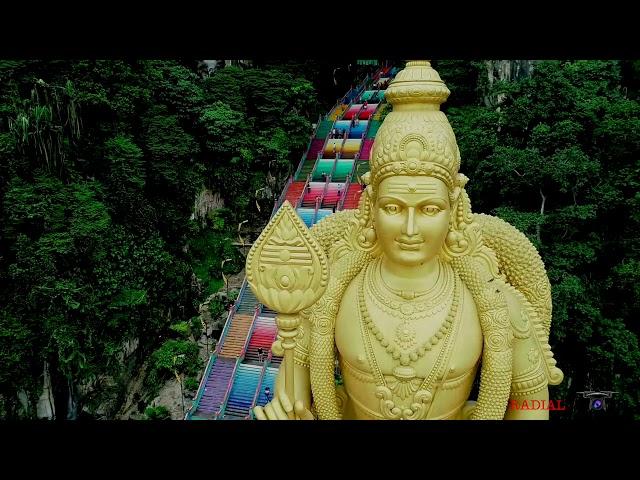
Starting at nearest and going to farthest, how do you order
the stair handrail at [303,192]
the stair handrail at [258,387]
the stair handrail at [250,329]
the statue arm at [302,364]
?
1. the statue arm at [302,364]
2. the stair handrail at [258,387]
3. the stair handrail at [250,329]
4. the stair handrail at [303,192]

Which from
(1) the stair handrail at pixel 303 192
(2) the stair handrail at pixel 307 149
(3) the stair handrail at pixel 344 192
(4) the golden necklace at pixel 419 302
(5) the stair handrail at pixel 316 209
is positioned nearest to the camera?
(4) the golden necklace at pixel 419 302

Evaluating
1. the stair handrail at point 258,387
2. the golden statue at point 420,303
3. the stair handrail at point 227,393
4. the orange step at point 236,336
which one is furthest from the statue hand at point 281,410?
the orange step at point 236,336

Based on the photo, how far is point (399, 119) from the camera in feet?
12.4

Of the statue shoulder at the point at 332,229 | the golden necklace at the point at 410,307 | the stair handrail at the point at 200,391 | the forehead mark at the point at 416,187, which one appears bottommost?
the stair handrail at the point at 200,391

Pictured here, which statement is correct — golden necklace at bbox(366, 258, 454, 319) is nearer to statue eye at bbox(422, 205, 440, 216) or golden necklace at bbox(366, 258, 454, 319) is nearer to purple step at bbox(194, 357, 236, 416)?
statue eye at bbox(422, 205, 440, 216)

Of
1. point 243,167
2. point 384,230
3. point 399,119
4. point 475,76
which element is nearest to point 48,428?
point 384,230

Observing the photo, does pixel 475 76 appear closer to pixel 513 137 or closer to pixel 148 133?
pixel 513 137

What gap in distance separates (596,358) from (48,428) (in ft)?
41.7

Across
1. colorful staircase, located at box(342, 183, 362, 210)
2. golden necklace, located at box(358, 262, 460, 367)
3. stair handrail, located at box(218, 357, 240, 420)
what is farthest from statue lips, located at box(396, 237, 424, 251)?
colorful staircase, located at box(342, 183, 362, 210)

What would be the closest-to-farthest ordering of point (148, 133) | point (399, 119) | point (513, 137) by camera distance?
point (399, 119), point (513, 137), point (148, 133)

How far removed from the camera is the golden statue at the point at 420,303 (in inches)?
147

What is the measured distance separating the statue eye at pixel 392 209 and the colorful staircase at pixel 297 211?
5.80m

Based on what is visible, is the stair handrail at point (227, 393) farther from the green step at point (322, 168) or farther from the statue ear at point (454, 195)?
the statue ear at point (454, 195)

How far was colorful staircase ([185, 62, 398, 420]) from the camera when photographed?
1362 centimetres
